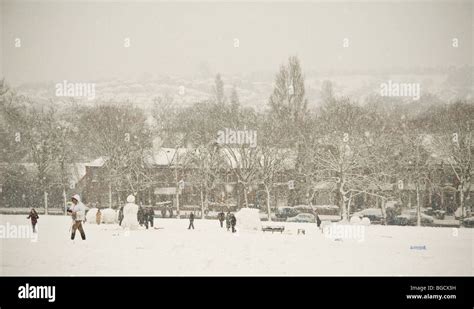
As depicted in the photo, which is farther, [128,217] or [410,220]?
[410,220]

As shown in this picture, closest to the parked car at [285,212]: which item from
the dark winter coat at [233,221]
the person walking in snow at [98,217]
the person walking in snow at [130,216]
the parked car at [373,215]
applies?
the parked car at [373,215]

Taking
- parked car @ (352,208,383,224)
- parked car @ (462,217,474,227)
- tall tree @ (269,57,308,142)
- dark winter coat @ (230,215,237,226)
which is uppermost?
tall tree @ (269,57,308,142)

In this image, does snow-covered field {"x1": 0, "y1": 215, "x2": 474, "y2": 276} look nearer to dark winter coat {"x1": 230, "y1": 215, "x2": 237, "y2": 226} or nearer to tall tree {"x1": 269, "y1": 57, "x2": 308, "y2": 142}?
dark winter coat {"x1": 230, "y1": 215, "x2": 237, "y2": 226}

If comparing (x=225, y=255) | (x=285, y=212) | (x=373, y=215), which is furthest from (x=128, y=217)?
(x=373, y=215)

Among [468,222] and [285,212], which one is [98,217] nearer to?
[285,212]

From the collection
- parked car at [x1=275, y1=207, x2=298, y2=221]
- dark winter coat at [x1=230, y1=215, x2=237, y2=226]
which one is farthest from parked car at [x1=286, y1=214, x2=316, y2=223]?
dark winter coat at [x1=230, y1=215, x2=237, y2=226]

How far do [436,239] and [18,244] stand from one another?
88.3 feet

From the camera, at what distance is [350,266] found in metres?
25.8

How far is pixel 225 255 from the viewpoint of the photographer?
26656mm

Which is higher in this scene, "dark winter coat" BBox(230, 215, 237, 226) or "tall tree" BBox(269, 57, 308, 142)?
"tall tree" BBox(269, 57, 308, 142)

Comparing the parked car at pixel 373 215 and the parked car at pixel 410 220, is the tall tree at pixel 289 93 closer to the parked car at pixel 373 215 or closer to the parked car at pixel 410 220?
the parked car at pixel 373 215

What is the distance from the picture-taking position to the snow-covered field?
80.5ft

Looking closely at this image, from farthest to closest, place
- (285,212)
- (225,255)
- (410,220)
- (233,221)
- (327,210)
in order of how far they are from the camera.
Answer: (327,210), (285,212), (410,220), (233,221), (225,255)
